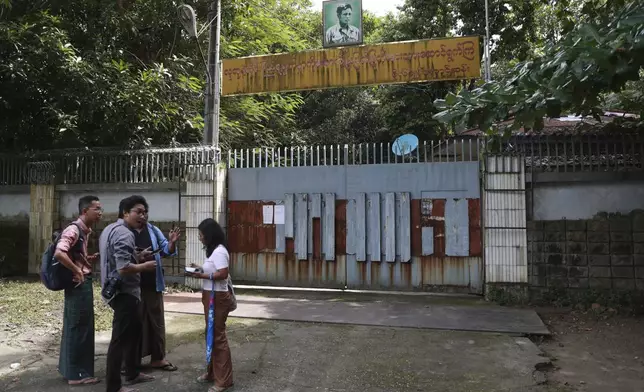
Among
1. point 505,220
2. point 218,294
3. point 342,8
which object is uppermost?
point 342,8

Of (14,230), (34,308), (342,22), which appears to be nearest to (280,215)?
(342,22)

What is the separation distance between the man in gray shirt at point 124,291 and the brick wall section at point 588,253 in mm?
5422

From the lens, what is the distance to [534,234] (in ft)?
22.9

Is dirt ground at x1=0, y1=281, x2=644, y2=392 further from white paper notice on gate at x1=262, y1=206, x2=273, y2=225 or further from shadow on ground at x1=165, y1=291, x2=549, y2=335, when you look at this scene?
white paper notice on gate at x1=262, y1=206, x2=273, y2=225

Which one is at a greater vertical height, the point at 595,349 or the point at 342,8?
the point at 342,8

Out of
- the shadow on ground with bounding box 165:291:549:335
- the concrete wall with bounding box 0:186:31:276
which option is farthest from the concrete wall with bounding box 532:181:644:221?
the concrete wall with bounding box 0:186:31:276

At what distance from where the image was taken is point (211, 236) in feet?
12.8

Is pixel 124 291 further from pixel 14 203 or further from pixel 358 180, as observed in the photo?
pixel 14 203

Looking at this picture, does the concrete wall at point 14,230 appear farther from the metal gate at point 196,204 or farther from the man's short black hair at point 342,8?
the man's short black hair at point 342,8

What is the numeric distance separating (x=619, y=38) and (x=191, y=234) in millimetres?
6738

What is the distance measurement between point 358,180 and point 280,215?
57.7 inches

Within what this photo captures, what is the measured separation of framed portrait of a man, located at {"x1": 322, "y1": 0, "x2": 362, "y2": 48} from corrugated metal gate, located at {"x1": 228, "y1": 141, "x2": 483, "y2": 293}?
198cm

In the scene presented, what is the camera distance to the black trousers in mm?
3762

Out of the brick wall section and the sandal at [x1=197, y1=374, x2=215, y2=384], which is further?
the brick wall section
